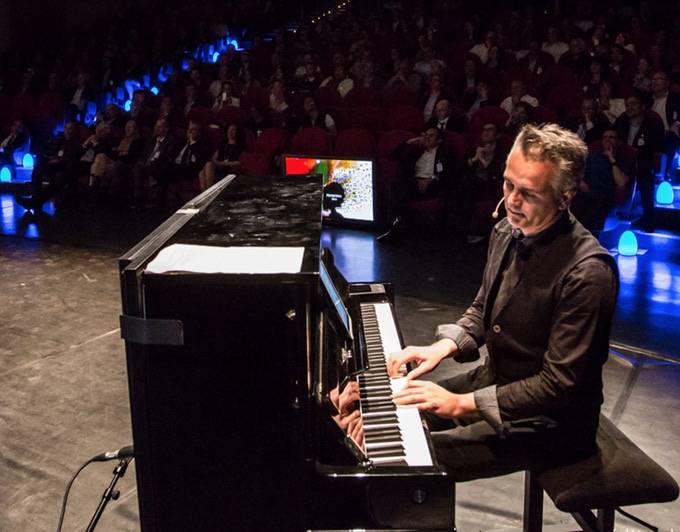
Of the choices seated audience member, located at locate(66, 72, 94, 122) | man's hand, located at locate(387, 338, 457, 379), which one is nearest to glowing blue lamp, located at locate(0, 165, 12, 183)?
seated audience member, located at locate(66, 72, 94, 122)

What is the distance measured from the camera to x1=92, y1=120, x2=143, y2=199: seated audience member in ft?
27.6

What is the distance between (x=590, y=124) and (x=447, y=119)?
1303 millimetres

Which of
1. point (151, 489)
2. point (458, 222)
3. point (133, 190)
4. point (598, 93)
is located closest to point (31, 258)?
point (133, 190)

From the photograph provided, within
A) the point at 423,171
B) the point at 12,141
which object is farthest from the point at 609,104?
the point at 12,141

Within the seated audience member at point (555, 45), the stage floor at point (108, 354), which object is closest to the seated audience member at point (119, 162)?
the stage floor at point (108, 354)

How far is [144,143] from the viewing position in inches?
345

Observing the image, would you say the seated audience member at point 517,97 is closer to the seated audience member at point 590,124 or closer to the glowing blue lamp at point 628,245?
the seated audience member at point 590,124

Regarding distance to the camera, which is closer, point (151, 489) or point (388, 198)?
point (151, 489)

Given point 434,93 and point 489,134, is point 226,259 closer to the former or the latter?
point 489,134

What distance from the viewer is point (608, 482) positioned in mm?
1928

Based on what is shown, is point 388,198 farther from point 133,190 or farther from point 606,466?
point 606,466

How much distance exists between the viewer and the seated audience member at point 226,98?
925cm

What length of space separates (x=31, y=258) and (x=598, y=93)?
559 cm

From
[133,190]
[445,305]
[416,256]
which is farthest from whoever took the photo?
[133,190]
